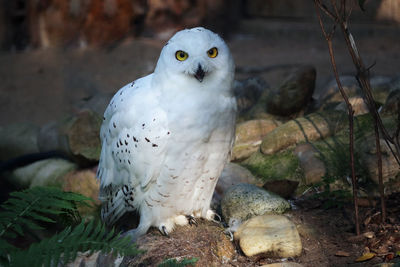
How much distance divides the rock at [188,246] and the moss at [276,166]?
0.84 meters

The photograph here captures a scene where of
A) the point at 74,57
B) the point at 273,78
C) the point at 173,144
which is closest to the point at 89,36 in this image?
the point at 74,57

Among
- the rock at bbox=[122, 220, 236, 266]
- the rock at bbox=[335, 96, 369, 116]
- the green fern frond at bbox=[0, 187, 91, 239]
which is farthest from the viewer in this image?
the rock at bbox=[335, 96, 369, 116]

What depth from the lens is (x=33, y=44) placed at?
8.91 m

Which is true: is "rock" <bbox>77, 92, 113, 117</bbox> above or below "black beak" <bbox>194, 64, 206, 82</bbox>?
below

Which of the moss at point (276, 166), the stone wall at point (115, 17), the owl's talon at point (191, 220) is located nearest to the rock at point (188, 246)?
the owl's talon at point (191, 220)

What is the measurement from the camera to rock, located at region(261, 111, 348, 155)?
400 cm

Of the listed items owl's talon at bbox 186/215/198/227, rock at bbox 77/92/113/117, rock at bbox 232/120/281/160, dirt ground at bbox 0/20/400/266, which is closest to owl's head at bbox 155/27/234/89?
owl's talon at bbox 186/215/198/227

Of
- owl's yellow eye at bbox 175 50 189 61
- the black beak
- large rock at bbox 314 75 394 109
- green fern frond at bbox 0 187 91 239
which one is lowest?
green fern frond at bbox 0 187 91 239

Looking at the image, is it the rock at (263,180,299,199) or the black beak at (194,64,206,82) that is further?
the rock at (263,180,299,199)

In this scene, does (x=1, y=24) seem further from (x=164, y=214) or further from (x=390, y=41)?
(x=164, y=214)

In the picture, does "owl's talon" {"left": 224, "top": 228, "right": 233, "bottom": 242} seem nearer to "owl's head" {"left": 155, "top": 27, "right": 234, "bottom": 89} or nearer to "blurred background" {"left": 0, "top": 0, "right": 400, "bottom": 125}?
"owl's head" {"left": 155, "top": 27, "right": 234, "bottom": 89}

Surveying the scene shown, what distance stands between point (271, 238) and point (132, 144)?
2.98 ft

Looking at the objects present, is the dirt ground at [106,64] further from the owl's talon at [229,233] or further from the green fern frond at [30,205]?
the green fern frond at [30,205]

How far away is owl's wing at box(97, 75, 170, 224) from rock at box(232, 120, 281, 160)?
140 centimetres
